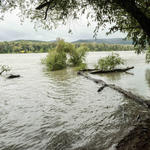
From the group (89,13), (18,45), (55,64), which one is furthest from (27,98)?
(18,45)

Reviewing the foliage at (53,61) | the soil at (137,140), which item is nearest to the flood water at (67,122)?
the soil at (137,140)

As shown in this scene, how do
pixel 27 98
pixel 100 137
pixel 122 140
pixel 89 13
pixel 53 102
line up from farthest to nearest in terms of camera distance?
1. pixel 27 98
2. pixel 53 102
3. pixel 89 13
4. pixel 100 137
5. pixel 122 140

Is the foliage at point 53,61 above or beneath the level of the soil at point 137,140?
above

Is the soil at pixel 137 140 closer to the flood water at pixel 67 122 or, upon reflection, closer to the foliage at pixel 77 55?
the flood water at pixel 67 122

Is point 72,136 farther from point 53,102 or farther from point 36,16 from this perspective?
point 36,16

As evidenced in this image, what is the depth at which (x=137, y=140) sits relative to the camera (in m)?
4.49

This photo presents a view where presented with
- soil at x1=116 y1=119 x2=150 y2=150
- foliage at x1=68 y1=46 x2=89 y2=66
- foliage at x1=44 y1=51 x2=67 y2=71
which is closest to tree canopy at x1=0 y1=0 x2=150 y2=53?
soil at x1=116 y1=119 x2=150 y2=150

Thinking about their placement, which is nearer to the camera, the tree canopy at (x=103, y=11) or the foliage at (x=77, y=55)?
the tree canopy at (x=103, y=11)

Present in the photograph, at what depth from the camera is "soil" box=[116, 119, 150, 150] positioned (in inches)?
163

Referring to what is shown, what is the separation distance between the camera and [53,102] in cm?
959

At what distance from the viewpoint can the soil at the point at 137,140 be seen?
4.15m

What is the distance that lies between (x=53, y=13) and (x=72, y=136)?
7668 millimetres

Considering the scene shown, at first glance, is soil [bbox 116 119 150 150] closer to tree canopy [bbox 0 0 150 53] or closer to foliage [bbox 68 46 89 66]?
tree canopy [bbox 0 0 150 53]

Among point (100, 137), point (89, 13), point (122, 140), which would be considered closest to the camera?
point (122, 140)
